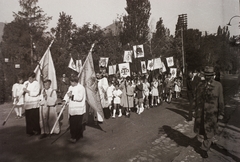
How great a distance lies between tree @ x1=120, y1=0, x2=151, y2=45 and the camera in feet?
83.9

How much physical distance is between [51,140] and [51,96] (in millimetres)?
1305

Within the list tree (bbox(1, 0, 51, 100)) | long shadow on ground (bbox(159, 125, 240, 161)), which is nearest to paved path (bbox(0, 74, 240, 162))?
long shadow on ground (bbox(159, 125, 240, 161))

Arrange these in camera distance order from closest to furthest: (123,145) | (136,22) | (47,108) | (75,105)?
(123,145)
(75,105)
(47,108)
(136,22)

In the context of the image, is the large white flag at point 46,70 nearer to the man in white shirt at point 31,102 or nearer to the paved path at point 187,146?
the man in white shirt at point 31,102

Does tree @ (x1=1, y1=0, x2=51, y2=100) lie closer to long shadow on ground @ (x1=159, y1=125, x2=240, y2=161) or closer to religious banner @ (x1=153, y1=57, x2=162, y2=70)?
religious banner @ (x1=153, y1=57, x2=162, y2=70)

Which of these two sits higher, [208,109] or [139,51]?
[139,51]

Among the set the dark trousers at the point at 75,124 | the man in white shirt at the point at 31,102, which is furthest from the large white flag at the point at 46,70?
the dark trousers at the point at 75,124

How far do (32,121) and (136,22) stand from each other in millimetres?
21216

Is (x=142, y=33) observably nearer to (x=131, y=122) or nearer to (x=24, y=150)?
(x=131, y=122)

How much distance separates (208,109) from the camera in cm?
494

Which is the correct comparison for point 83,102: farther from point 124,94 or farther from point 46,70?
point 124,94

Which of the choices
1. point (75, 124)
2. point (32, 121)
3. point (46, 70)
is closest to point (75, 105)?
point (75, 124)

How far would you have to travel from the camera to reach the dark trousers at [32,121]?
22.6 ft

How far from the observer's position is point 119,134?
6.96 meters
